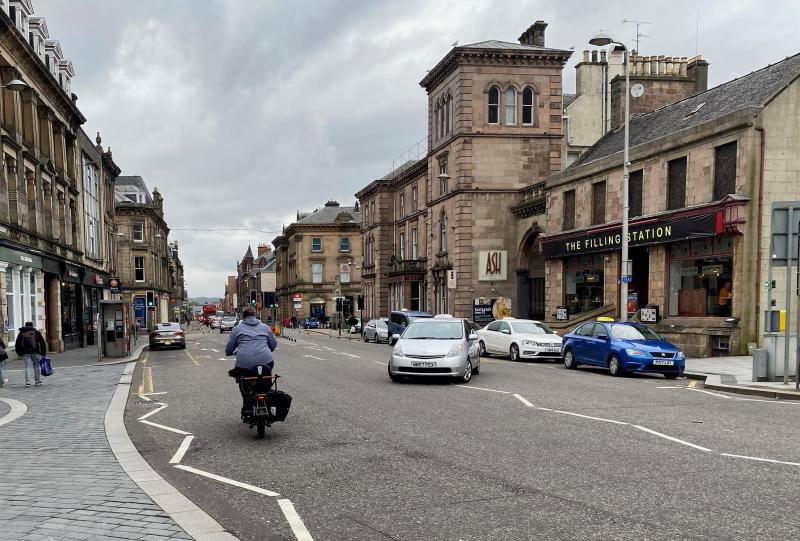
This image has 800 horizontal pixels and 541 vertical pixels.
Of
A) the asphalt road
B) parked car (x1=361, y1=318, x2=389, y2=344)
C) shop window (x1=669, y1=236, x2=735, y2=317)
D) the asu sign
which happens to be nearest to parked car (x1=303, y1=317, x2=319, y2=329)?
parked car (x1=361, y1=318, x2=389, y2=344)

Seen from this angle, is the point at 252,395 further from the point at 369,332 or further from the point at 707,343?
the point at 369,332

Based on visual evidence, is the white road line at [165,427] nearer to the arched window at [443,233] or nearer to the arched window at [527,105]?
the arched window at [443,233]

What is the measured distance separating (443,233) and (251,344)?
3463 centimetres

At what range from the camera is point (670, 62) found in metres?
34.1

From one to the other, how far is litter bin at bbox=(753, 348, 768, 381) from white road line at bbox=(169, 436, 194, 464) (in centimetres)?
1218

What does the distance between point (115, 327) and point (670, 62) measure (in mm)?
30371

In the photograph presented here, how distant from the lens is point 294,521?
5.26 meters

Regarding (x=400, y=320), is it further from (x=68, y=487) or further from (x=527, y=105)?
(x=68, y=487)

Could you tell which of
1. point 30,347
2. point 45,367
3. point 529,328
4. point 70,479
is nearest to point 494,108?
point 529,328

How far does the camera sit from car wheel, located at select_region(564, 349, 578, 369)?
1919 cm

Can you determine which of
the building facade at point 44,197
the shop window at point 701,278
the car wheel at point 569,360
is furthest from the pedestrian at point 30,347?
the shop window at point 701,278

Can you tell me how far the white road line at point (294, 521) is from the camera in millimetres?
4906

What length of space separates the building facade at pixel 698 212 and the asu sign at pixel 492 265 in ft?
26.8

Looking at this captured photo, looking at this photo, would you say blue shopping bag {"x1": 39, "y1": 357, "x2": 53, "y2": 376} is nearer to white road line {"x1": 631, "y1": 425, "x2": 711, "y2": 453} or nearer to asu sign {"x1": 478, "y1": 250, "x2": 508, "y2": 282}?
white road line {"x1": 631, "y1": 425, "x2": 711, "y2": 453}
